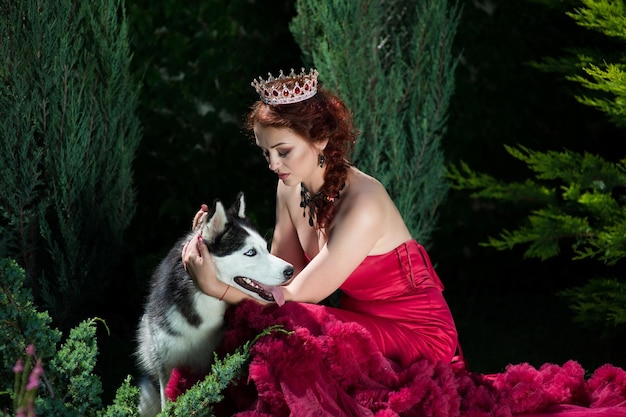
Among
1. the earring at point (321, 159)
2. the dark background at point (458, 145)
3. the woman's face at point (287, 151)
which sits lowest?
the dark background at point (458, 145)

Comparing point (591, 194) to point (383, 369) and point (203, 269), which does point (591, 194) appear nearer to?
point (383, 369)

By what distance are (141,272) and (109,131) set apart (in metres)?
1.10

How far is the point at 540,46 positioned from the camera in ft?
20.7

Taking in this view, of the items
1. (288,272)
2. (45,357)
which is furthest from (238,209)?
(45,357)

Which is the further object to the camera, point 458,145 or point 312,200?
point 458,145

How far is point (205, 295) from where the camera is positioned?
316 centimetres

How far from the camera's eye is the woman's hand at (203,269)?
3.08 m

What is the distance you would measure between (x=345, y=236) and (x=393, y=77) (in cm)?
193

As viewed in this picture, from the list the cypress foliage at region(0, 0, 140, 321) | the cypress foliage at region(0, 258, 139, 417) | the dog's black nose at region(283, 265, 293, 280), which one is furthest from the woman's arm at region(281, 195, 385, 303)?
the cypress foliage at region(0, 0, 140, 321)

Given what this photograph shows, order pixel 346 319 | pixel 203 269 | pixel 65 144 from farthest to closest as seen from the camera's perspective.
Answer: pixel 65 144 < pixel 346 319 < pixel 203 269

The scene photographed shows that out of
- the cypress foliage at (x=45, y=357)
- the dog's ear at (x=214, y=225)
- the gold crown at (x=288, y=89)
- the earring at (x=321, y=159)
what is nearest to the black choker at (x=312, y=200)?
the earring at (x=321, y=159)

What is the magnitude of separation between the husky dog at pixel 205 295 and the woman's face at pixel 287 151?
24 cm

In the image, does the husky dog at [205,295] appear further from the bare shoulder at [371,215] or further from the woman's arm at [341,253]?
the bare shoulder at [371,215]

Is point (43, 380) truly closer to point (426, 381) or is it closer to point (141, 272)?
point (426, 381)
